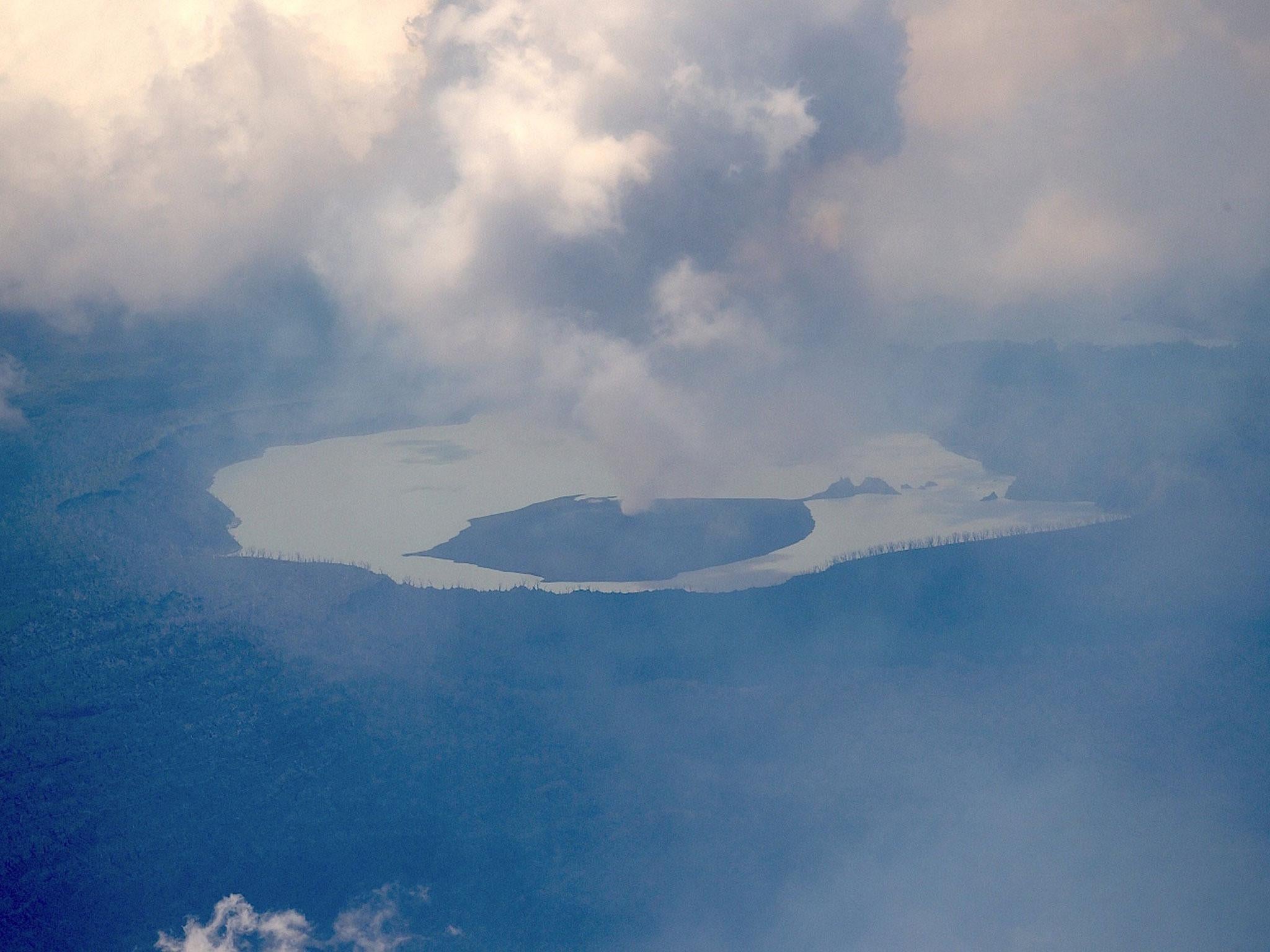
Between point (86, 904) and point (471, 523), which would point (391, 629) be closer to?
point (471, 523)

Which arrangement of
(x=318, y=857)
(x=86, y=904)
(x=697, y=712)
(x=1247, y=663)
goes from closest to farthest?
(x=86, y=904)
(x=318, y=857)
(x=697, y=712)
(x=1247, y=663)

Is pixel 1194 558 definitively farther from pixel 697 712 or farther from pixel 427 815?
pixel 427 815

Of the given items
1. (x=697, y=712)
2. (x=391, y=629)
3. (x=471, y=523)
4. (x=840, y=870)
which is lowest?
(x=840, y=870)

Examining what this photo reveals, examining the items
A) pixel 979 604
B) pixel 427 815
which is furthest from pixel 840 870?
pixel 979 604

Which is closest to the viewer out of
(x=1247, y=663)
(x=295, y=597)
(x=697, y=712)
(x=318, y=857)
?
(x=318, y=857)

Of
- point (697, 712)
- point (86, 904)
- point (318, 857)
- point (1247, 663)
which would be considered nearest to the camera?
point (86, 904)

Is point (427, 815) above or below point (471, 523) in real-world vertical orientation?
below

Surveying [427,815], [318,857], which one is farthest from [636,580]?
[318,857]

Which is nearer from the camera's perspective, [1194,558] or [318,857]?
[318,857]

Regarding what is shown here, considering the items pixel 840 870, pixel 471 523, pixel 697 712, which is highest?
pixel 471 523
